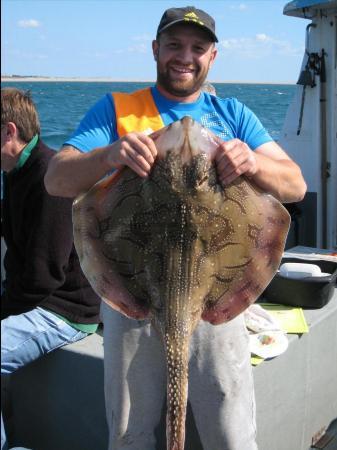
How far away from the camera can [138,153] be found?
6.35 feet

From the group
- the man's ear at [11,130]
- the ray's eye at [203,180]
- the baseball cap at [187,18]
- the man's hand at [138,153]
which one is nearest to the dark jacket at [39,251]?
the man's ear at [11,130]

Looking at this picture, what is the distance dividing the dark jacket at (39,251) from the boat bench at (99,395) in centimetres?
29

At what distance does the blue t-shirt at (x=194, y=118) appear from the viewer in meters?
2.44

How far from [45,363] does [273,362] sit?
1.37m

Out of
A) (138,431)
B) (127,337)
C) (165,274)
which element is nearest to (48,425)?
(138,431)

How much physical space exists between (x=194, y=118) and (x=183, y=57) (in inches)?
10.5

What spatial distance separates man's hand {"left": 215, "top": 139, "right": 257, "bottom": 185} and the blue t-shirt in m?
0.51

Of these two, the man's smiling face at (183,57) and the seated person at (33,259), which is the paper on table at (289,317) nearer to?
the seated person at (33,259)

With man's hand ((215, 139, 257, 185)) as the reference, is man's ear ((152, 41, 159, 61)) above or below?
above

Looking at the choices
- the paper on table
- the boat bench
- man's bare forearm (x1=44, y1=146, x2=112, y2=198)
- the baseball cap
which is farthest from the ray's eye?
the paper on table

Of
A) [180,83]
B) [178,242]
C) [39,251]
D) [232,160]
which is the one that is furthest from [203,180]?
[39,251]

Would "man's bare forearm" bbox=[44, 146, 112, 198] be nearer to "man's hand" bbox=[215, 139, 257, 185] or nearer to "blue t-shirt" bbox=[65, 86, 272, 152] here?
"blue t-shirt" bbox=[65, 86, 272, 152]

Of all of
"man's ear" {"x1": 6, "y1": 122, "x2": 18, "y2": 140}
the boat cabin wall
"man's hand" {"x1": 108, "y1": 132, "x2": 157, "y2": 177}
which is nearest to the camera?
"man's hand" {"x1": 108, "y1": 132, "x2": 157, "y2": 177}

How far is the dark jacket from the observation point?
127 inches
